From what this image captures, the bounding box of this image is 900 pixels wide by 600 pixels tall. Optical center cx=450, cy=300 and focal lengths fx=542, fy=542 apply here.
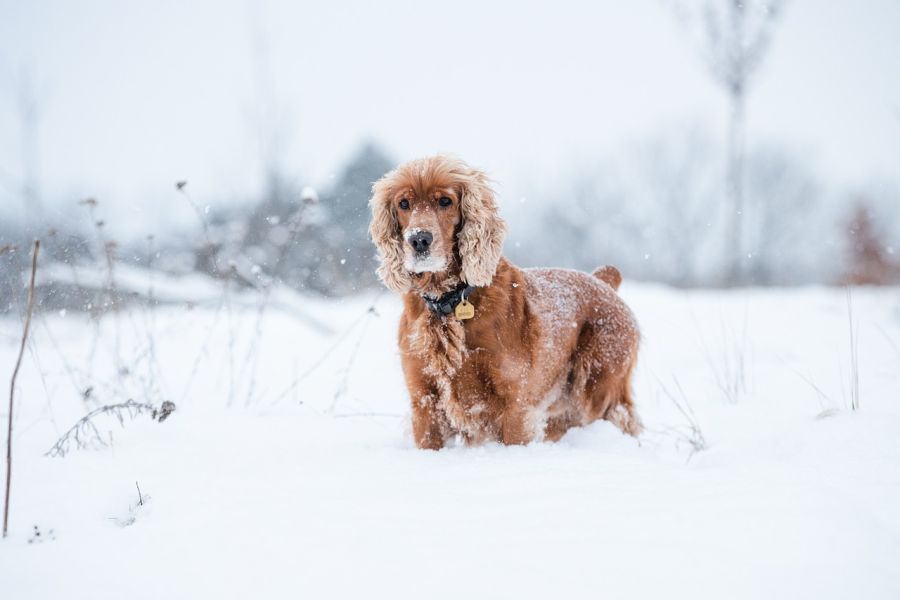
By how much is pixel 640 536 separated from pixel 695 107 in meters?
30.3

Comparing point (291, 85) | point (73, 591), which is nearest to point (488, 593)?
point (73, 591)

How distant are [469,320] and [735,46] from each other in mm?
11298

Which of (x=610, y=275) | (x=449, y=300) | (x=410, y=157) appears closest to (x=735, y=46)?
(x=610, y=275)

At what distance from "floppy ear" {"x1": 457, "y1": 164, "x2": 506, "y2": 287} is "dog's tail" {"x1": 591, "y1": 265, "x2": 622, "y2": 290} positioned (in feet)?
4.25

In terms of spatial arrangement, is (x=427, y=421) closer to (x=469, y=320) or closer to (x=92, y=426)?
(x=469, y=320)

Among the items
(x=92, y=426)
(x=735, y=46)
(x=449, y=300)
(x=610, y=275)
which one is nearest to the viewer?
(x=92, y=426)

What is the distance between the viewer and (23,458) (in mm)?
2354

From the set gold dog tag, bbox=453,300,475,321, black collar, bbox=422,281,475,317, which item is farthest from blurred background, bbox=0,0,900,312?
gold dog tag, bbox=453,300,475,321

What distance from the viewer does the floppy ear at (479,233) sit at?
2.73m

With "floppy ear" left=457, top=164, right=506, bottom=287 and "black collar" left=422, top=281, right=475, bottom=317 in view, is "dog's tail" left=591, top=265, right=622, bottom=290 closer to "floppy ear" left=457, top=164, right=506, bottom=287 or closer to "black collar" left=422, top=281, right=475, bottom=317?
"floppy ear" left=457, top=164, right=506, bottom=287

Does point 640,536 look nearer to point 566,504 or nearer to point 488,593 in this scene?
point 566,504

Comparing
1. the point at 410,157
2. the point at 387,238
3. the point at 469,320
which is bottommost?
the point at 469,320

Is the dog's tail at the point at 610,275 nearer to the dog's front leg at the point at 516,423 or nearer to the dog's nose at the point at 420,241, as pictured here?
the dog's front leg at the point at 516,423

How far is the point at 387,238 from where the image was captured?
10.0ft
